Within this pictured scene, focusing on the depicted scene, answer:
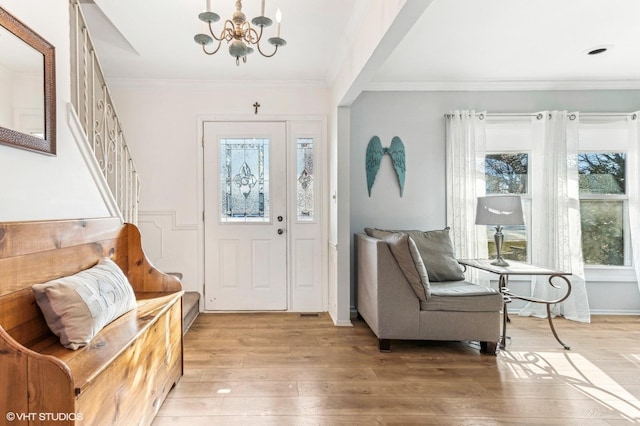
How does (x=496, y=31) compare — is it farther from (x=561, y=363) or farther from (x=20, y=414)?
(x=20, y=414)

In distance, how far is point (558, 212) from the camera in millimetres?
3441

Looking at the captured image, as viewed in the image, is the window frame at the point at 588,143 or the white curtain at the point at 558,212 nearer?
the white curtain at the point at 558,212

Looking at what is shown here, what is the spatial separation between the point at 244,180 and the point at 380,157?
145cm

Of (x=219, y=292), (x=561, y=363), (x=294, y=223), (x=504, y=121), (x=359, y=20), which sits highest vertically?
(x=359, y=20)

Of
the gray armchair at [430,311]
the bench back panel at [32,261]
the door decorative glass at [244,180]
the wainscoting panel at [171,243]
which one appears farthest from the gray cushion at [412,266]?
the wainscoting panel at [171,243]

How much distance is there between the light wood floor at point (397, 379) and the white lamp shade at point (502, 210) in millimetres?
1016

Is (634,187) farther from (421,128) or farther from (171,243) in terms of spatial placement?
(171,243)

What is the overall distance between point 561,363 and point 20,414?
3.08 m

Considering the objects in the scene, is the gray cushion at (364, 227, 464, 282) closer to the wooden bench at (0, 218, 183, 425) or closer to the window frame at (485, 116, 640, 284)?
the window frame at (485, 116, 640, 284)

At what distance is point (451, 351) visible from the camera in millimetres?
2674

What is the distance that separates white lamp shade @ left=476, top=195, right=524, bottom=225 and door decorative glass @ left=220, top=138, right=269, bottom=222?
2.12m

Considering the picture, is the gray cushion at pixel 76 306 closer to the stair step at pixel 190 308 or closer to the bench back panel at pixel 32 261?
the bench back panel at pixel 32 261

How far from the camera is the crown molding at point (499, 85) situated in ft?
11.8

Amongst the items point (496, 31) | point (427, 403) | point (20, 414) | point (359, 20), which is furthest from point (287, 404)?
point (496, 31)
